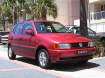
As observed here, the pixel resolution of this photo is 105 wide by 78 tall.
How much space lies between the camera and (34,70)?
446 inches

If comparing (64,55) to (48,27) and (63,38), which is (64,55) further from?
(48,27)

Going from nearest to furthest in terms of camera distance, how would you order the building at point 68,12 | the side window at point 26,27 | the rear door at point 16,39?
the side window at point 26,27 → the rear door at point 16,39 → the building at point 68,12

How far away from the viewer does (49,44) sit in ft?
36.4

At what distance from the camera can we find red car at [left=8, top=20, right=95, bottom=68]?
10.9 m

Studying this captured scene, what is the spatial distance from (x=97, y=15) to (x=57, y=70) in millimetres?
28367

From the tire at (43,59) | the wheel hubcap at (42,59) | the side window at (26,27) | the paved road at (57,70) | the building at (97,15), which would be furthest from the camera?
the building at (97,15)

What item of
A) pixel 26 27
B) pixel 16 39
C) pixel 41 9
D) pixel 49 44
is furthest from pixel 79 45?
pixel 41 9

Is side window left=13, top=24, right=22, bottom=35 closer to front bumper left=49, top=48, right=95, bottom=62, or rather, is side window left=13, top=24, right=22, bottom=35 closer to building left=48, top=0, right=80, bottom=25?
front bumper left=49, top=48, right=95, bottom=62

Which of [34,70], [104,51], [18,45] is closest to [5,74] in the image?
[34,70]

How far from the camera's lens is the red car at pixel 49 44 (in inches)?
430

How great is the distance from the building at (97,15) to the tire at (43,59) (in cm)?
2491

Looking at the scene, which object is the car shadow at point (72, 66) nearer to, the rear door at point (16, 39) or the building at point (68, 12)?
the rear door at point (16, 39)

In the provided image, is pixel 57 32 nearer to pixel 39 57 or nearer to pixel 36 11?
pixel 39 57

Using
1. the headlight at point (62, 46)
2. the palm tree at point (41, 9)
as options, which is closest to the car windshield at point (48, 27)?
the headlight at point (62, 46)
